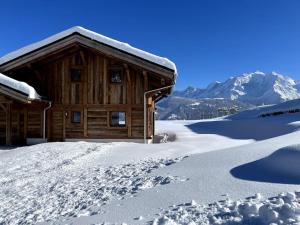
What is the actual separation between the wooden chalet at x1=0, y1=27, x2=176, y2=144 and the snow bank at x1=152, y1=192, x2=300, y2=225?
41.5 ft

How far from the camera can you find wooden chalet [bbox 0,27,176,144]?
17.9 meters

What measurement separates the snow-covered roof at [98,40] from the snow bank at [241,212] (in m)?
12.1

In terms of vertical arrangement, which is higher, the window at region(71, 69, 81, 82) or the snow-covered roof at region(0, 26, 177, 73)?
the snow-covered roof at region(0, 26, 177, 73)

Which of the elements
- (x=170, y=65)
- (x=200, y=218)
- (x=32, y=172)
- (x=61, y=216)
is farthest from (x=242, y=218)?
(x=170, y=65)

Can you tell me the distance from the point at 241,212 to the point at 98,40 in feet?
47.9

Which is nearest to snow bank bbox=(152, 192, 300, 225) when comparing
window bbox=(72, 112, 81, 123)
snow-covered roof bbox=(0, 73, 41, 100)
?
snow-covered roof bbox=(0, 73, 41, 100)

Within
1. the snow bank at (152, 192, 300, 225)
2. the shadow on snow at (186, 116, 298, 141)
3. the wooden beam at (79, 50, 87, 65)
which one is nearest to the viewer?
the snow bank at (152, 192, 300, 225)

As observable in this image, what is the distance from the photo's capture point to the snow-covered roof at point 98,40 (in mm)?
16969

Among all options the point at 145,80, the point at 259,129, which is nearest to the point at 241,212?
the point at 145,80

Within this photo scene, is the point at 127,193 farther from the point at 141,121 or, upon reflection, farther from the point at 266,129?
the point at 266,129

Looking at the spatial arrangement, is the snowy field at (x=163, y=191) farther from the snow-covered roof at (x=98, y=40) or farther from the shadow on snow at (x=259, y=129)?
the shadow on snow at (x=259, y=129)

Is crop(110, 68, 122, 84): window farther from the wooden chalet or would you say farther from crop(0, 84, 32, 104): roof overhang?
crop(0, 84, 32, 104): roof overhang

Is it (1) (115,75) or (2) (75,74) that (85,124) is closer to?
(2) (75,74)

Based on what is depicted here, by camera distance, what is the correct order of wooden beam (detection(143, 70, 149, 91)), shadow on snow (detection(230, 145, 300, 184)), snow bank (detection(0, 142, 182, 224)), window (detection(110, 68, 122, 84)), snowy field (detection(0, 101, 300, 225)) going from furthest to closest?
1. window (detection(110, 68, 122, 84))
2. wooden beam (detection(143, 70, 149, 91))
3. snow bank (detection(0, 142, 182, 224))
4. shadow on snow (detection(230, 145, 300, 184))
5. snowy field (detection(0, 101, 300, 225))
